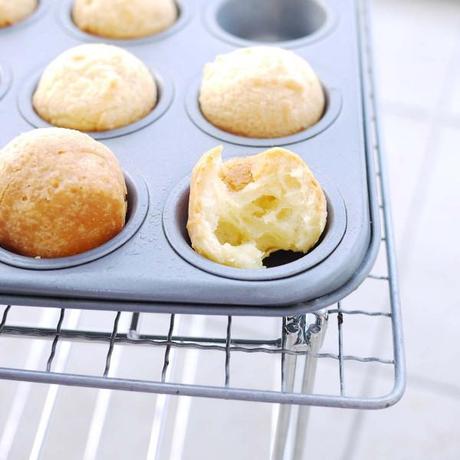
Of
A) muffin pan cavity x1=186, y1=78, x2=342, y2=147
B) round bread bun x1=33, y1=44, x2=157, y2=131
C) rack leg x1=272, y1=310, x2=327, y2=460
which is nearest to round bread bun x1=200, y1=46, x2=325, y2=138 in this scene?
muffin pan cavity x1=186, y1=78, x2=342, y2=147

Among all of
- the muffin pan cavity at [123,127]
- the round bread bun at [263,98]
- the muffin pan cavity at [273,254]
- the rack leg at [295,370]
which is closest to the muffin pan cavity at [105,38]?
the muffin pan cavity at [123,127]

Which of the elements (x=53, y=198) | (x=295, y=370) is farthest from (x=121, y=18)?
(x=295, y=370)

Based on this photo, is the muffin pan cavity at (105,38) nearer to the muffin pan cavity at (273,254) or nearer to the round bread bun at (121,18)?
the round bread bun at (121,18)

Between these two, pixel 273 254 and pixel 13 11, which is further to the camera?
pixel 13 11

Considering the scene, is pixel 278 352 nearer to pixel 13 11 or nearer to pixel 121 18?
pixel 121 18

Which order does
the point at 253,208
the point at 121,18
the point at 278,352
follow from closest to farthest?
1. the point at 278,352
2. the point at 253,208
3. the point at 121,18

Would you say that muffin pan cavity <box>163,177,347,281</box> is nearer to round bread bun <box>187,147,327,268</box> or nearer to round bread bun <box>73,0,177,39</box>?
round bread bun <box>187,147,327,268</box>

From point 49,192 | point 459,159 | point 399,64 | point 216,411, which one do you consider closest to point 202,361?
point 216,411
